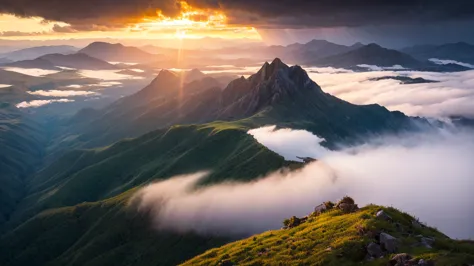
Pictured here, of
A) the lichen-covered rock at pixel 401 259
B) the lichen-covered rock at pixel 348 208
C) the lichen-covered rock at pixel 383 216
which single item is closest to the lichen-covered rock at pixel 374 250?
the lichen-covered rock at pixel 401 259

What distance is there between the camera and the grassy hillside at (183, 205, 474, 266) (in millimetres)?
49938

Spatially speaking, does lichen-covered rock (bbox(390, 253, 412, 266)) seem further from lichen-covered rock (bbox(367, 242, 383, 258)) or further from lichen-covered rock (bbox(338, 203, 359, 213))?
lichen-covered rock (bbox(338, 203, 359, 213))

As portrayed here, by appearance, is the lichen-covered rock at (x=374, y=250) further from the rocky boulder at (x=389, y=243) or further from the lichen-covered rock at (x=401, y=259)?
the lichen-covered rock at (x=401, y=259)

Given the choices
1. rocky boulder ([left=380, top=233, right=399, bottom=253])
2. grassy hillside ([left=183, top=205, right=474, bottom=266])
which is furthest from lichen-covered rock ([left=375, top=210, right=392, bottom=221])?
rocky boulder ([left=380, top=233, right=399, bottom=253])

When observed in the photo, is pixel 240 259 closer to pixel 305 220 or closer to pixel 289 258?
pixel 289 258

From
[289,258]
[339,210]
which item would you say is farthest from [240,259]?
[339,210]

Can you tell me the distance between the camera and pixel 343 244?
5544 cm

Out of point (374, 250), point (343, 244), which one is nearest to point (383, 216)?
point (343, 244)

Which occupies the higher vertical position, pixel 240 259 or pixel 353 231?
pixel 353 231

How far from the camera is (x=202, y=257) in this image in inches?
3063

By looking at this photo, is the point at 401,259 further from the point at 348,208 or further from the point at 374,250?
the point at 348,208

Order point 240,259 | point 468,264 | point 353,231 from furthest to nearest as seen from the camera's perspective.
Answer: point 240,259
point 353,231
point 468,264

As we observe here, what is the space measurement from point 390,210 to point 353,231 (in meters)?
9.19

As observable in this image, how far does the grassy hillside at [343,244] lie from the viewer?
49938 millimetres
